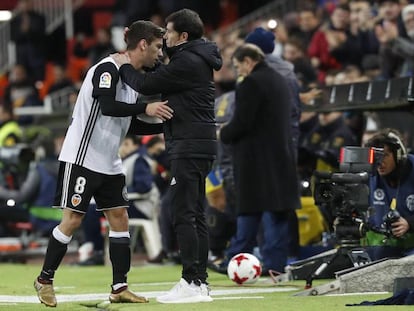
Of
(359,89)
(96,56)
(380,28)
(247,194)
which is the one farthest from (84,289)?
(96,56)

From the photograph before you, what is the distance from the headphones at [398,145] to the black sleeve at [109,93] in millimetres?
2500

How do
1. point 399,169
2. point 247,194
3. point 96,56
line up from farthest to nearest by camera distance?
1. point 96,56
2. point 247,194
3. point 399,169

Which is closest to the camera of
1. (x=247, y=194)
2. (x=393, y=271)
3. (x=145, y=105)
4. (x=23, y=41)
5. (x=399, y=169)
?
(x=145, y=105)

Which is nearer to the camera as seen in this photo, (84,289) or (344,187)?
(344,187)

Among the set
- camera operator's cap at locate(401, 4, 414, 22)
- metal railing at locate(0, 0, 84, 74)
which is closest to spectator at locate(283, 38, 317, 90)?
camera operator's cap at locate(401, 4, 414, 22)

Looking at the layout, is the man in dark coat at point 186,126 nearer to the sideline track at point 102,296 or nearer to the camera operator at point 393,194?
the sideline track at point 102,296

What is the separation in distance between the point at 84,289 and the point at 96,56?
1309 centimetres

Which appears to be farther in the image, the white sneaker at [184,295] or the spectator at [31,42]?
the spectator at [31,42]

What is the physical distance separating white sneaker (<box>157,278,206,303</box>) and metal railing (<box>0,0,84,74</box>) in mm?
17929

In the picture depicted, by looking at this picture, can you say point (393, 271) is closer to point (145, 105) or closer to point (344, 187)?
point (344, 187)

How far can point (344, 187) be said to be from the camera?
10094 mm

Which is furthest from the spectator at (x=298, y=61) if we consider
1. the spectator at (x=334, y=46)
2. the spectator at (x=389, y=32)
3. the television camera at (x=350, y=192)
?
the television camera at (x=350, y=192)

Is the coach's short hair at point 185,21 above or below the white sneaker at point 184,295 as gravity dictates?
above

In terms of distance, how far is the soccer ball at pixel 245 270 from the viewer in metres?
10.9
